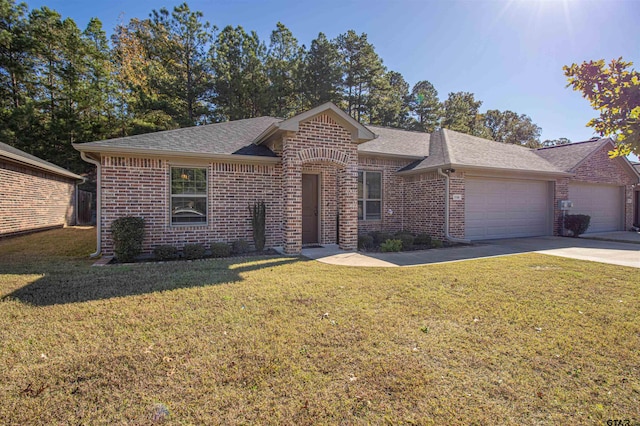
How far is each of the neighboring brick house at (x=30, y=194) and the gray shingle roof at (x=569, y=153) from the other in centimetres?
2147

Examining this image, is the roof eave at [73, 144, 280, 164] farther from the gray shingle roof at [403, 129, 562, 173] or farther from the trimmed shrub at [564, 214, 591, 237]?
the trimmed shrub at [564, 214, 591, 237]

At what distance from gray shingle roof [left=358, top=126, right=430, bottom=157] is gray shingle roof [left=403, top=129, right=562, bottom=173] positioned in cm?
42

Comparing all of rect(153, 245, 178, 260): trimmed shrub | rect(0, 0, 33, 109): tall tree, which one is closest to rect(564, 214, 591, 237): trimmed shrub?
rect(153, 245, 178, 260): trimmed shrub

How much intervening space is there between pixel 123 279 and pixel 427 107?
109ft

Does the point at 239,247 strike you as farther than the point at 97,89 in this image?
No

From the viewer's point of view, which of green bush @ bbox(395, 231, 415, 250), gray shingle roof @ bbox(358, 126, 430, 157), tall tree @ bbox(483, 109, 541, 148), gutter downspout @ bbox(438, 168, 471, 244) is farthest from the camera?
tall tree @ bbox(483, 109, 541, 148)

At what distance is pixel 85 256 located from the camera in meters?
8.45

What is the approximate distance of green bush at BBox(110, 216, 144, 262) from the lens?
7582 mm

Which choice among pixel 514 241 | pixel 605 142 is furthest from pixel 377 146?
pixel 605 142

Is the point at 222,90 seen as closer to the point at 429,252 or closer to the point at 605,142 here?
the point at 429,252

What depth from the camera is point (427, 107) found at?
3331 centimetres

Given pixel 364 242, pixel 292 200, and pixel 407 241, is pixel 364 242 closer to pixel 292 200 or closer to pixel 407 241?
pixel 407 241

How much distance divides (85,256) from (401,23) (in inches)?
469

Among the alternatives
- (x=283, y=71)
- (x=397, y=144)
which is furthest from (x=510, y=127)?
(x=397, y=144)
